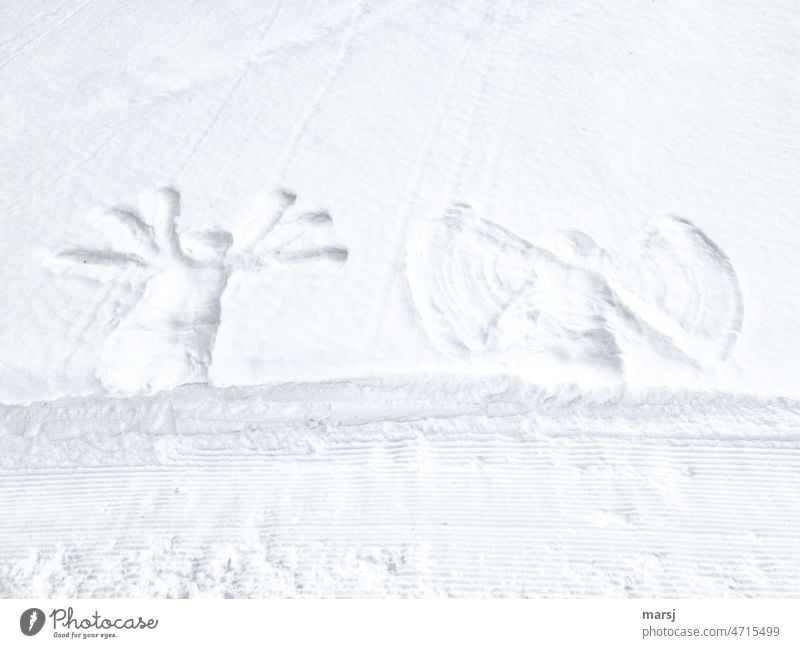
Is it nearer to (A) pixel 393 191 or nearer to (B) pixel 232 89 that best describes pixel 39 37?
(B) pixel 232 89

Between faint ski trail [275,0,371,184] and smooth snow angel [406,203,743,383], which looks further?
faint ski trail [275,0,371,184]

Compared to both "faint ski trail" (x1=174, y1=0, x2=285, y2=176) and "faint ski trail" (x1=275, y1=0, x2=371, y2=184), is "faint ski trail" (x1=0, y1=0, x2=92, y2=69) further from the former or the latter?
"faint ski trail" (x1=275, y1=0, x2=371, y2=184)

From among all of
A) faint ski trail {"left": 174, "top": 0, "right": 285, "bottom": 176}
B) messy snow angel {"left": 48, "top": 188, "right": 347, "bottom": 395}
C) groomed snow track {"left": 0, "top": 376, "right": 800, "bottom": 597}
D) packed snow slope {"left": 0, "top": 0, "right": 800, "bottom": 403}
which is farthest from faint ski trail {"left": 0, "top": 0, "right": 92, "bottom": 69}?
groomed snow track {"left": 0, "top": 376, "right": 800, "bottom": 597}

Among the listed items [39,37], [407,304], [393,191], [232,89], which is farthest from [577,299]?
[39,37]

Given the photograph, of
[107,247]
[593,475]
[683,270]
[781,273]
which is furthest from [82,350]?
[781,273]

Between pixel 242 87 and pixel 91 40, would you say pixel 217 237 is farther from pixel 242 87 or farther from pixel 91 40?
pixel 91 40

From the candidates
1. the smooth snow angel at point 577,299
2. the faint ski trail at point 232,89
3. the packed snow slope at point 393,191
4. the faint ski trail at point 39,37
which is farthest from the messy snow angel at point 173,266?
the faint ski trail at point 39,37

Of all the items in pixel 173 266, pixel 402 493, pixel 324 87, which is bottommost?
pixel 402 493
